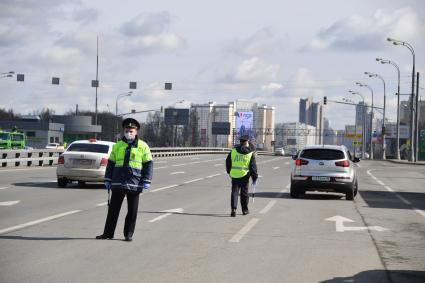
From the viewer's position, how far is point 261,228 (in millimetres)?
13375

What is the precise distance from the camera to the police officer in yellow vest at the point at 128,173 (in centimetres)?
1079

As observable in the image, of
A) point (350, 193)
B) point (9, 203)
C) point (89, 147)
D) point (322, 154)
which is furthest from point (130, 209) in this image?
point (89, 147)

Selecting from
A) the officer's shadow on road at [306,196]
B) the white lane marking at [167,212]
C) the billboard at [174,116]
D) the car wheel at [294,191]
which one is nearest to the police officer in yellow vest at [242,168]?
the white lane marking at [167,212]

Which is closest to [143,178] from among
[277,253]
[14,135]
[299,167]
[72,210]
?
[277,253]

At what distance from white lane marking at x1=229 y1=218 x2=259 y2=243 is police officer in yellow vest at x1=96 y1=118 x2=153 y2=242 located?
64.7 inches

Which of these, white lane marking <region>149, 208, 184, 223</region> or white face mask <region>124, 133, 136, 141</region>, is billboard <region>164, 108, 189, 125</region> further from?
white face mask <region>124, 133, 136, 141</region>

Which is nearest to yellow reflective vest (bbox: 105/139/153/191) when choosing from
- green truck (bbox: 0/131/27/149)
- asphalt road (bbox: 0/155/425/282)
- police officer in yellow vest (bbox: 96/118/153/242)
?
police officer in yellow vest (bbox: 96/118/153/242)

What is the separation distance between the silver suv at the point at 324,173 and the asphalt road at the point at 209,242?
1045mm

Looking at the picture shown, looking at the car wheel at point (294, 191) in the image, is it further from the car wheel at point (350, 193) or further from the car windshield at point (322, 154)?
the car wheel at point (350, 193)

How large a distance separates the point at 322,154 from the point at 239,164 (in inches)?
267

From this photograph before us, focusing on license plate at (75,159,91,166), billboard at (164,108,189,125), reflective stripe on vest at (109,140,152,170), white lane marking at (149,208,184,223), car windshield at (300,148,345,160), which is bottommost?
white lane marking at (149,208,184,223)

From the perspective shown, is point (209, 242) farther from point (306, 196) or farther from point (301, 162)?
point (306, 196)

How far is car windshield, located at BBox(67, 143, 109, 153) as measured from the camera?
2339cm

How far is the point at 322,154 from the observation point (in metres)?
21.8
